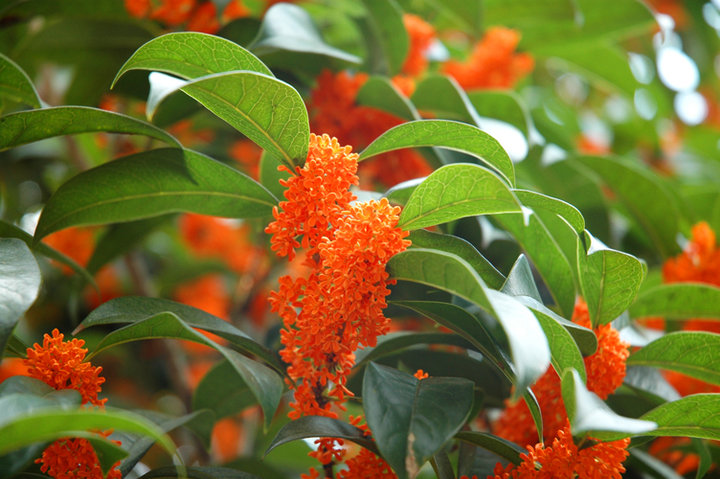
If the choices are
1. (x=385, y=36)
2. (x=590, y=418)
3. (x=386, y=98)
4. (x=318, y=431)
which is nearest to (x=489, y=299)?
(x=590, y=418)

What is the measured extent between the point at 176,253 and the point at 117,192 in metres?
1.45

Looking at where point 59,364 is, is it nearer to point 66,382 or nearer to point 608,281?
point 66,382

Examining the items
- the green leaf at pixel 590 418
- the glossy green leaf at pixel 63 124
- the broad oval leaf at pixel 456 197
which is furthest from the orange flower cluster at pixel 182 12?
the green leaf at pixel 590 418

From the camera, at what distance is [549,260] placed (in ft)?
3.20

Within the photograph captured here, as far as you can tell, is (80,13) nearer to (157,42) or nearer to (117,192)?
(117,192)

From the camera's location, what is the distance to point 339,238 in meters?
0.73

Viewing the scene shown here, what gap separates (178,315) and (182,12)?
705 millimetres

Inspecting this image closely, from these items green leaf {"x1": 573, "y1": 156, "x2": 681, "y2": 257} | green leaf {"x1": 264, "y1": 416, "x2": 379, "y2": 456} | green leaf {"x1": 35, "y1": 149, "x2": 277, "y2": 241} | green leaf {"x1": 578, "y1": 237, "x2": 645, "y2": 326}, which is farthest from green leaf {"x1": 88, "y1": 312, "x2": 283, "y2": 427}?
green leaf {"x1": 573, "y1": 156, "x2": 681, "y2": 257}

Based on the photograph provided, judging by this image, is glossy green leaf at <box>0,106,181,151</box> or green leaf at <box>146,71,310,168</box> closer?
green leaf at <box>146,71,310,168</box>

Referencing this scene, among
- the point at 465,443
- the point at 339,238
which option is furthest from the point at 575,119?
the point at 339,238

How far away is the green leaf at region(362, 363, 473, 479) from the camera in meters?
0.67

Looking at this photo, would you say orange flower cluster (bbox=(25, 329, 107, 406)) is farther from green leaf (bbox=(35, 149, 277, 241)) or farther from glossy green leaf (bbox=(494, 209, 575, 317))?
glossy green leaf (bbox=(494, 209, 575, 317))

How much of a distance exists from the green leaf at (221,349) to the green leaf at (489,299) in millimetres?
210

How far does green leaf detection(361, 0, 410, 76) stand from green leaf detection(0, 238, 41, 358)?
0.83 m
